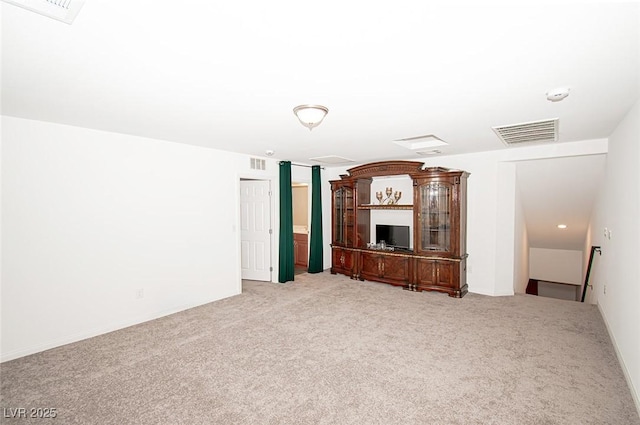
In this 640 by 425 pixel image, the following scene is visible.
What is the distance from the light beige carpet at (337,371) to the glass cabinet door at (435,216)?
122 centimetres

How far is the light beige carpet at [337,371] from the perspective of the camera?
228 cm

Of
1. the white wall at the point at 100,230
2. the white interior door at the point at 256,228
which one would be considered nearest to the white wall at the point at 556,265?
the white interior door at the point at 256,228

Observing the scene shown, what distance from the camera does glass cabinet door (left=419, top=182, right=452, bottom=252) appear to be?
5.14m

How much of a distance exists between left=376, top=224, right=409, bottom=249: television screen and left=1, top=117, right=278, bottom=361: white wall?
3.06m

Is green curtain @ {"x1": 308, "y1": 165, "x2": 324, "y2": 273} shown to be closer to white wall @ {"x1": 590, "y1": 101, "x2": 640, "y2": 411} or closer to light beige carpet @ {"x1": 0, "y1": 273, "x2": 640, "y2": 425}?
light beige carpet @ {"x1": 0, "y1": 273, "x2": 640, "y2": 425}

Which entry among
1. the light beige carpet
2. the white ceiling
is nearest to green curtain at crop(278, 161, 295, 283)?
the light beige carpet

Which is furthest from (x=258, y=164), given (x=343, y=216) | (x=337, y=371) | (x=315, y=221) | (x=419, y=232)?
(x=337, y=371)

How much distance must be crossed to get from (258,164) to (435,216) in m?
3.21

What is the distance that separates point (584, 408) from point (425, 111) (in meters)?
2.66

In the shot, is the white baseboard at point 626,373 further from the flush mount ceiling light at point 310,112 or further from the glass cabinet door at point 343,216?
the glass cabinet door at point 343,216

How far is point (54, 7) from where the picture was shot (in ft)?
4.46

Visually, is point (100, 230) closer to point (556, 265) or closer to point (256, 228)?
point (256, 228)

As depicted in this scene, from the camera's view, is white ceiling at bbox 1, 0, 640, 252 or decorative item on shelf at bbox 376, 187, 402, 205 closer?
white ceiling at bbox 1, 0, 640, 252

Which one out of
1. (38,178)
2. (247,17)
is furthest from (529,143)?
(38,178)
